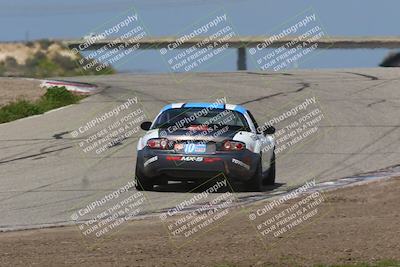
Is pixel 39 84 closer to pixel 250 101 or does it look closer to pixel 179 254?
pixel 250 101

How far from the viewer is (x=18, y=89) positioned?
33.7 meters

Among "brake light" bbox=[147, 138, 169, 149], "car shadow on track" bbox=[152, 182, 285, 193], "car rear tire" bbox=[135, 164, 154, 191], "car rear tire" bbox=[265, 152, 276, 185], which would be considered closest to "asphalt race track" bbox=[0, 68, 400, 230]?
"car shadow on track" bbox=[152, 182, 285, 193]

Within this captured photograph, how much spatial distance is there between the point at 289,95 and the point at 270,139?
13785 millimetres

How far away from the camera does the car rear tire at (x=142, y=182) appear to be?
15234 millimetres

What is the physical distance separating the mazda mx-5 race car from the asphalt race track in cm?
32

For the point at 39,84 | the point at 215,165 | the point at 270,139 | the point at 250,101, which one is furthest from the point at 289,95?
the point at 215,165

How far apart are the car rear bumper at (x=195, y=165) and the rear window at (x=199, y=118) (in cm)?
52

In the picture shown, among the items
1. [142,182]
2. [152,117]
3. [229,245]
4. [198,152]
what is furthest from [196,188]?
[152,117]

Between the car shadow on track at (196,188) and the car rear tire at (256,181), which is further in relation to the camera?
the car shadow on track at (196,188)

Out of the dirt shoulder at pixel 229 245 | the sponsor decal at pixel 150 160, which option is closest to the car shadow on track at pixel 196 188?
the sponsor decal at pixel 150 160

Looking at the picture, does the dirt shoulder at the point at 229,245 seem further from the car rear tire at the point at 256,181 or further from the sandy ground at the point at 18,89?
the sandy ground at the point at 18,89

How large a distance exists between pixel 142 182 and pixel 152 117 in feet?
35.0

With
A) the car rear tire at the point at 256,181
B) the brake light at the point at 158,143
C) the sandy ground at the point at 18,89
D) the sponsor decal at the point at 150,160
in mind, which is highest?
the sandy ground at the point at 18,89

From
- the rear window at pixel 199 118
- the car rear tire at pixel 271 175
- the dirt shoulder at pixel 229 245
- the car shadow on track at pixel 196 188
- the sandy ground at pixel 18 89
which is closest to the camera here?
the dirt shoulder at pixel 229 245
